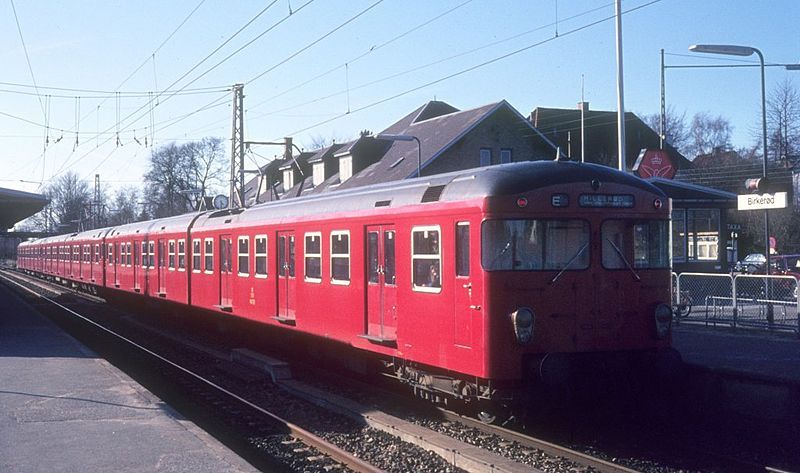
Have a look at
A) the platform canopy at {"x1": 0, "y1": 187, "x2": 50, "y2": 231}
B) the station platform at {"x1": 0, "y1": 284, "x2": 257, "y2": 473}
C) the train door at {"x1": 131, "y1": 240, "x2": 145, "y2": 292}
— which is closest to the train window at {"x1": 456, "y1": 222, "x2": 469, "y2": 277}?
the station platform at {"x1": 0, "y1": 284, "x2": 257, "y2": 473}

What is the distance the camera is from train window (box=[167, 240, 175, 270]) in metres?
23.8

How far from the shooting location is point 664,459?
30.2 feet

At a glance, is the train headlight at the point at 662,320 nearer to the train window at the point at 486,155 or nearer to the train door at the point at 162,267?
the train door at the point at 162,267

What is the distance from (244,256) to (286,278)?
2811mm

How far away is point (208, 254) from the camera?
67.9ft

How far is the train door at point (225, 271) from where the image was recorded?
749 inches

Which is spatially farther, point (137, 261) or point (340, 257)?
point (137, 261)

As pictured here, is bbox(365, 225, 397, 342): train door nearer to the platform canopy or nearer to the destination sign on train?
the destination sign on train

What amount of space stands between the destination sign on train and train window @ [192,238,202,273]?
13133mm

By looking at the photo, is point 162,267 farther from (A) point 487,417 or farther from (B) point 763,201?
(A) point 487,417

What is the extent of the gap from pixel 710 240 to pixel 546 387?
27459 millimetres

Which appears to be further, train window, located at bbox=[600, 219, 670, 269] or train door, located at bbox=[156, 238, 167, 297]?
train door, located at bbox=[156, 238, 167, 297]

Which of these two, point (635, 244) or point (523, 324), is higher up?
point (635, 244)

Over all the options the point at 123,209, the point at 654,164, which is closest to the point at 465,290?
the point at 654,164
